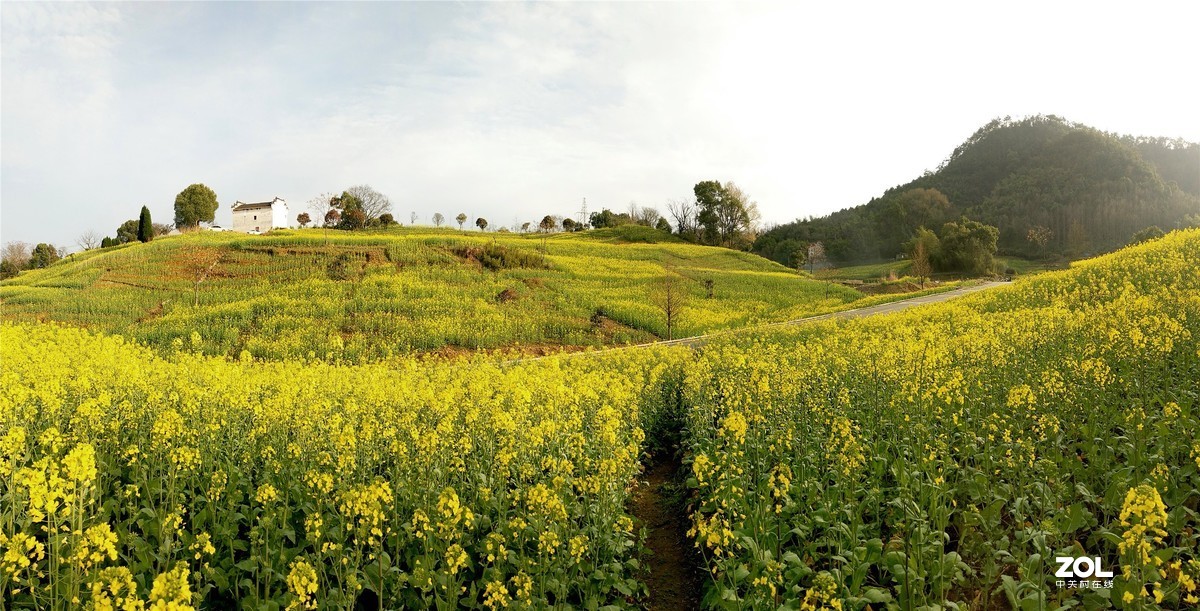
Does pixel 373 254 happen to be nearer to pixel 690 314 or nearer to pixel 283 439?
pixel 690 314

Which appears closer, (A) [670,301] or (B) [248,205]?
(A) [670,301]

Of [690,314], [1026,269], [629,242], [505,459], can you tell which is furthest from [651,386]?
[1026,269]

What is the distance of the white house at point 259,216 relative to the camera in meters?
78.4

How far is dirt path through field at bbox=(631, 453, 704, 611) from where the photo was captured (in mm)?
6285

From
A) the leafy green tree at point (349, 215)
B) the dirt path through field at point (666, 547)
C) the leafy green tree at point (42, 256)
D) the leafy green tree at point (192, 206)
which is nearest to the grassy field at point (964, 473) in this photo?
the dirt path through field at point (666, 547)

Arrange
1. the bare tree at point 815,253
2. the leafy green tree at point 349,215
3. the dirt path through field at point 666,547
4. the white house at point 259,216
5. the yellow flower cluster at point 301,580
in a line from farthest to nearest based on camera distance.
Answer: the bare tree at point 815,253, the white house at point 259,216, the leafy green tree at point 349,215, the dirt path through field at point 666,547, the yellow flower cluster at point 301,580

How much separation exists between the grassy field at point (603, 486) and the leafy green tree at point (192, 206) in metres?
66.3

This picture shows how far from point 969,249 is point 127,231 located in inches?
3709

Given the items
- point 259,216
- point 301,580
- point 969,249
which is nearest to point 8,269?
point 259,216

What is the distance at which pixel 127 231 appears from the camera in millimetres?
68000

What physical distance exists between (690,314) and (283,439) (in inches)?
1139

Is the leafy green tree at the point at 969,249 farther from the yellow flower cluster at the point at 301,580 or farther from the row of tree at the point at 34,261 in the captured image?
the row of tree at the point at 34,261

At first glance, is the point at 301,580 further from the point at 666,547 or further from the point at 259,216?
the point at 259,216

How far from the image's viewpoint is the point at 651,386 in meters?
12.4
